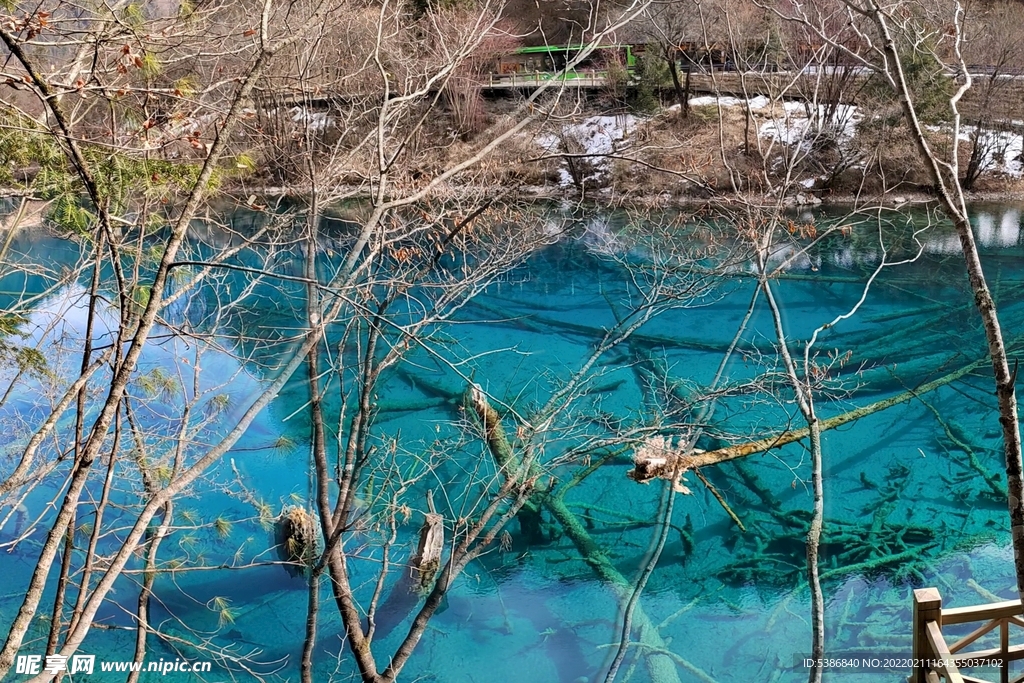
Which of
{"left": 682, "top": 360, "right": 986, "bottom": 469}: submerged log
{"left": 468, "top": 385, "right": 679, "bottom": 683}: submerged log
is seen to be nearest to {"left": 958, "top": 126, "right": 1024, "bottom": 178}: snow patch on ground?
{"left": 682, "top": 360, "right": 986, "bottom": 469}: submerged log

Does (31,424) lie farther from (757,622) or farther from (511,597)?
(757,622)

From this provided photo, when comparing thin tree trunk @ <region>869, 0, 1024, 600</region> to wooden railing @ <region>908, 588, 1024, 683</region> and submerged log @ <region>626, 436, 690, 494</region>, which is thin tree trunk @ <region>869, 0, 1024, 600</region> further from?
submerged log @ <region>626, 436, 690, 494</region>

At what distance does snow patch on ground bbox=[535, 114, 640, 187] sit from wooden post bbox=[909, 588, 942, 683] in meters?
10.2

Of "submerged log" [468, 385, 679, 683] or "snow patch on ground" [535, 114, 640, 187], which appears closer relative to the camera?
"submerged log" [468, 385, 679, 683]

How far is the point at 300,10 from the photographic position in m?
5.75

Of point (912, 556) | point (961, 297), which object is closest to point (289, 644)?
point (912, 556)

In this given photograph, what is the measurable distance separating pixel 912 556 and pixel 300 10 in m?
5.76

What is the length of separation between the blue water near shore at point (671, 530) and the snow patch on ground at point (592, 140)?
483cm

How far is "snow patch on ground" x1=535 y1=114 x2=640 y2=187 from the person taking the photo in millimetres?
13188

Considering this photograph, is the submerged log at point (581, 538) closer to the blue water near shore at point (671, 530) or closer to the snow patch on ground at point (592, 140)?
the blue water near shore at point (671, 530)

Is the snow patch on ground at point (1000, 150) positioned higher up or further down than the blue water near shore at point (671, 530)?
higher up

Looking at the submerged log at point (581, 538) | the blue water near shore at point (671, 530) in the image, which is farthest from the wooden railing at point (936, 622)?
the submerged log at point (581, 538)

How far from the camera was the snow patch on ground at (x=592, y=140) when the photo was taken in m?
13.2

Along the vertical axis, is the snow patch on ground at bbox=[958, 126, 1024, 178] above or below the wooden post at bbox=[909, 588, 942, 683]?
above
